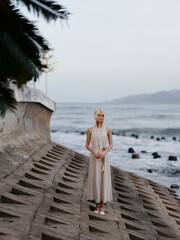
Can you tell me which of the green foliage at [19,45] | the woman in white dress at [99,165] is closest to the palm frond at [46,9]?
the green foliage at [19,45]

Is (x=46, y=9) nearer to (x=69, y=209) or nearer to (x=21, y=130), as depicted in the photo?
(x=69, y=209)

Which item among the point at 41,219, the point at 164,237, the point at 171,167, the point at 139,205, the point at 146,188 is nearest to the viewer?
the point at 41,219

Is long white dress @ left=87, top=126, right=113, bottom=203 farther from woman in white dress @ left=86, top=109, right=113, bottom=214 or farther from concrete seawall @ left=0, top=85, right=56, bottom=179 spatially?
concrete seawall @ left=0, top=85, right=56, bottom=179

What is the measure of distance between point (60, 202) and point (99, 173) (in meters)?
0.87

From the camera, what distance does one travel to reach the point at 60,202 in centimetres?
614

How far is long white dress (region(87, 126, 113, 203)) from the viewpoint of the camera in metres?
5.84

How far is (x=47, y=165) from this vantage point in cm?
Result: 879

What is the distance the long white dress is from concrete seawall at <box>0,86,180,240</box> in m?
0.34

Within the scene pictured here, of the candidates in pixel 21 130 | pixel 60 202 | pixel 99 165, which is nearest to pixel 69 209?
pixel 60 202

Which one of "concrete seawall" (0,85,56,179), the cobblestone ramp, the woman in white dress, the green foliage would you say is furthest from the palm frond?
"concrete seawall" (0,85,56,179)

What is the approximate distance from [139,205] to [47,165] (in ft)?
7.97

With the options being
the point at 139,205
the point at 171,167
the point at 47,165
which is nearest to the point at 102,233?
the point at 139,205

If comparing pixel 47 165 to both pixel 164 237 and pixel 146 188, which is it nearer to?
pixel 146 188

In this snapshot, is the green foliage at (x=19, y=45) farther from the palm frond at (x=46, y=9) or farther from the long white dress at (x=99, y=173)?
the long white dress at (x=99, y=173)
